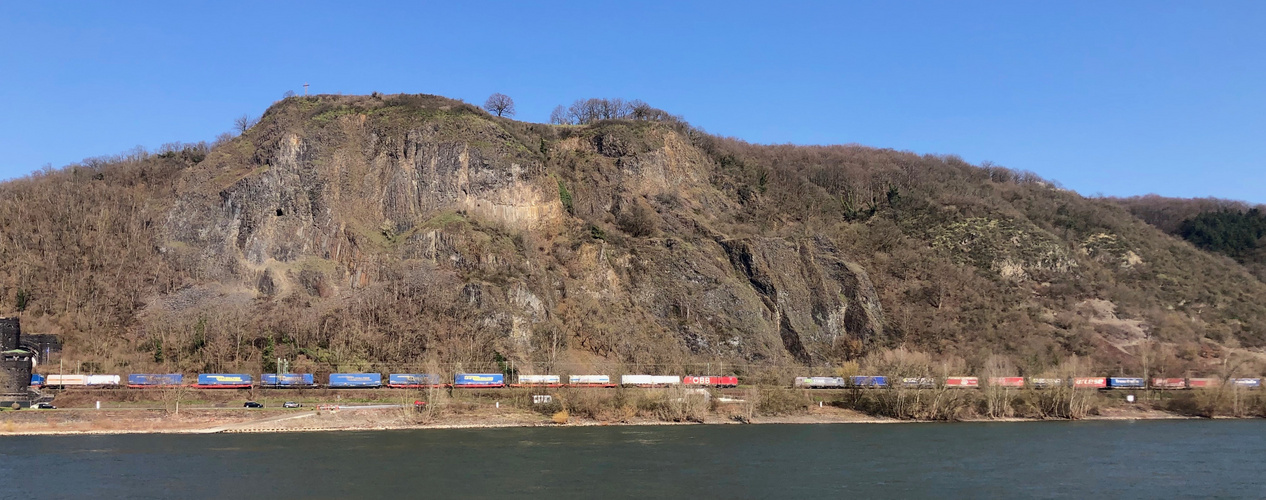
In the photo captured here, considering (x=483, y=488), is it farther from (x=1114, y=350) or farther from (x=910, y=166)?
(x=910, y=166)

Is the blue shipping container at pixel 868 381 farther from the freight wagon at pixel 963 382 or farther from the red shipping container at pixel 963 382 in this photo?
the red shipping container at pixel 963 382

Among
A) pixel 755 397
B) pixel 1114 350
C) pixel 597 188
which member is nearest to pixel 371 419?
pixel 755 397

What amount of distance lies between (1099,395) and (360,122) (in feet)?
323

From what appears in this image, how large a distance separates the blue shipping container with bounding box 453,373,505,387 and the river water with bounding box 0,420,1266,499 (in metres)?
11.6

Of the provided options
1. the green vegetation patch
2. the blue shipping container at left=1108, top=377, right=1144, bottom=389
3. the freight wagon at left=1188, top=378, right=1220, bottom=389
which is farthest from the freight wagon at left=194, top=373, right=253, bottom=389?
the freight wagon at left=1188, top=378, right=1220, bottom=389

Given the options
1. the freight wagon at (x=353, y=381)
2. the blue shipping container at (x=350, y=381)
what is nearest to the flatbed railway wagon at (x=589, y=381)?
the freight wagon at (x=353, y=381)

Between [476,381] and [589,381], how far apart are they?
11438 mm

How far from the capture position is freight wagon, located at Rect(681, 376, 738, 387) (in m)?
98.8

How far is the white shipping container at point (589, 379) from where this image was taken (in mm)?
95250

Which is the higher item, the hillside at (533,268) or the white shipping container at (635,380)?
the hillside at (533,268)

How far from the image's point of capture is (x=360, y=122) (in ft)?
416

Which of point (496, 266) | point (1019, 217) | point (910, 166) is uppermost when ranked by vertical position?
point (910, 166)

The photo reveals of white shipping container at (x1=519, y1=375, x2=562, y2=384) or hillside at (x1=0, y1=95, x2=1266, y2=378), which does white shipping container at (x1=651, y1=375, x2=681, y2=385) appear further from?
white shipping container at (x1=519, y1=375, x2=562, y2=384)

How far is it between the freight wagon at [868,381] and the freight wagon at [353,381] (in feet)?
162
